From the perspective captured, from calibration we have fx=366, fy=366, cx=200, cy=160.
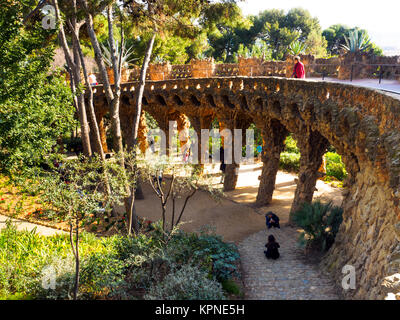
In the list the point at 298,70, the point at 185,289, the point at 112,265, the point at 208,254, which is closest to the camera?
the point at 185,289

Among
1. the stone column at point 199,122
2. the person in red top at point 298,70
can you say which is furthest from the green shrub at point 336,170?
the person in red top at point 298,70

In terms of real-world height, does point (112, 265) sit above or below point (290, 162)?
above

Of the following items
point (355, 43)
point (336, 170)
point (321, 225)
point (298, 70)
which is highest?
point (355, 43)

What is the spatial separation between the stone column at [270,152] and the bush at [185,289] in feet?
29.0

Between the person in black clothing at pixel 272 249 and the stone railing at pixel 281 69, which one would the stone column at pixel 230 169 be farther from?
the person in black clothing at pixel 272 249

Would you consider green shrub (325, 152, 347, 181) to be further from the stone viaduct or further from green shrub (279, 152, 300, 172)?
the stone viaduct

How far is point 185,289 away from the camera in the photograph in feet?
27.8

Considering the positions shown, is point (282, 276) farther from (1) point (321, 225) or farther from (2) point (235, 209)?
(2) point (235, 209)

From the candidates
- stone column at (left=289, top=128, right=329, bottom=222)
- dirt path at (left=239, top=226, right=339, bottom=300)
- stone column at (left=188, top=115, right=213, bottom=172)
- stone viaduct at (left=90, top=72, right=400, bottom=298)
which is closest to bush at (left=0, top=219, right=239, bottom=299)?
dirt path at (left=239, top=226, right=339, bottom=300)

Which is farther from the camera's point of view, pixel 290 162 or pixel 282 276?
pixel 290 162

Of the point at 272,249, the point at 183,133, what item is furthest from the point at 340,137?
the point at 183,133

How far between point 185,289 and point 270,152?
32.2ft

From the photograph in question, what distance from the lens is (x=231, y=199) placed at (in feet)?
61.3

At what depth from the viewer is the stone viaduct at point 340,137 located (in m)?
7.13
